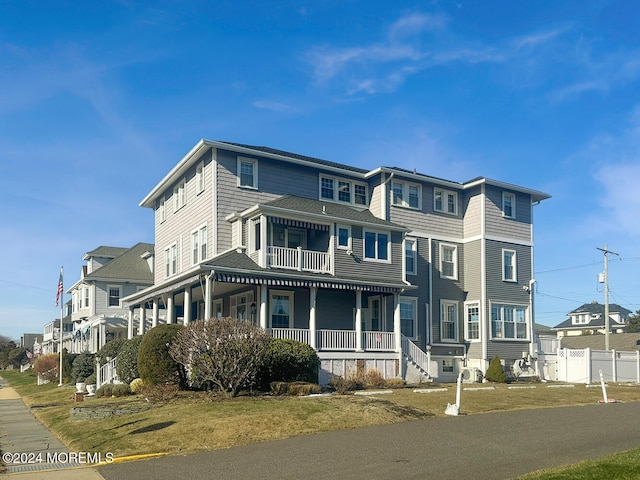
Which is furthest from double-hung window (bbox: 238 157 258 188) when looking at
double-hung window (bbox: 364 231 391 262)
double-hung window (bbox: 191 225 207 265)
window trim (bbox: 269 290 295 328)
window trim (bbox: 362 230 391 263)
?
double-hung window (bbox: 364 231 391 262)

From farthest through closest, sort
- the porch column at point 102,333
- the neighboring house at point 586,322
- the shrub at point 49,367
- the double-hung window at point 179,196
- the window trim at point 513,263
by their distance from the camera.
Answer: the neighboring house at point 586,322 → the porch column at point 102,333 → the shrub at point 49,367 → the window trim at point 513,263 → the double-hung window at point 179,196

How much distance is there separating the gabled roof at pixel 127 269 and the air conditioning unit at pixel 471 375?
25.6 metres

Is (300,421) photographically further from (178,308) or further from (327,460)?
(178,308)

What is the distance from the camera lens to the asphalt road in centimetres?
1097

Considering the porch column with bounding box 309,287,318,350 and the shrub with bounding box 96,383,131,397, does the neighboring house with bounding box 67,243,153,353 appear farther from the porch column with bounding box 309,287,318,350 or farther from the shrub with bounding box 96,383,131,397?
the porch column with bounding box 309,287,318,350

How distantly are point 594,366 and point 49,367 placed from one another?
31.4m

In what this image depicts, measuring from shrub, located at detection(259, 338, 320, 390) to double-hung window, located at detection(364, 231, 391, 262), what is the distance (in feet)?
21.3

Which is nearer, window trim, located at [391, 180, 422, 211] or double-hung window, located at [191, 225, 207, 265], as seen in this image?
double-hung window, located at [191, 225, 207, 265]

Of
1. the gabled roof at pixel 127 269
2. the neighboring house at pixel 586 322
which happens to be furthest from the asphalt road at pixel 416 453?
the neighboring house at pixel 586 322

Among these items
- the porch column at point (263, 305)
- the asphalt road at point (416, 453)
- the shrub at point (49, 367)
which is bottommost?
the shrub at point (49, 367)

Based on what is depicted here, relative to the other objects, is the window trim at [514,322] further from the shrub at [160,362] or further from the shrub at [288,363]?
the shrub at [160,362]

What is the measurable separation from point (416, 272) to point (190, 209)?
35.4ft

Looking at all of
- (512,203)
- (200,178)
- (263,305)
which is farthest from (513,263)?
(200,178)

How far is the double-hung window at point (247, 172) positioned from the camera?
92.7 feet
